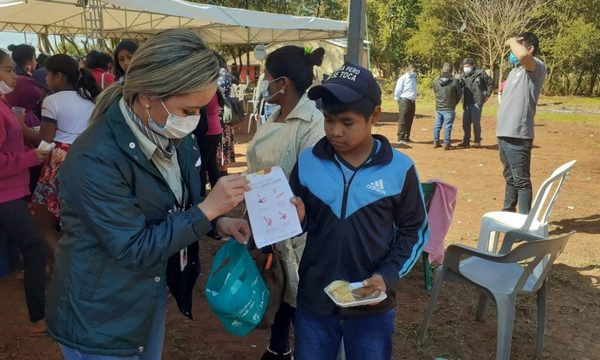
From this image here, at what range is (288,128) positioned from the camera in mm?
2674

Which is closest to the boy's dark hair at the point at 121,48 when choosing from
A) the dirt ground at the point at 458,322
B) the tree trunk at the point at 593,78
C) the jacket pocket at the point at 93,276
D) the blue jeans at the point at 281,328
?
the dirt ground at the point at 458,322

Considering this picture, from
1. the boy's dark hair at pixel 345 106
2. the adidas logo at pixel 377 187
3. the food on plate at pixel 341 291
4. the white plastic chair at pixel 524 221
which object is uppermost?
the boy's dark hair at pixel 345 106

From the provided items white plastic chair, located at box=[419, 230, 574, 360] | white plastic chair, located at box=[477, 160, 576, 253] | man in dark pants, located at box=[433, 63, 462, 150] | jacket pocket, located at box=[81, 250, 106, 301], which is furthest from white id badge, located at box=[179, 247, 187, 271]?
man in dark pants, located at box=[433, 63, 462, 150]

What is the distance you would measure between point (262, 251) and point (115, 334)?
92 centimetres

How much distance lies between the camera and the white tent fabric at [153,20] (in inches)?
336

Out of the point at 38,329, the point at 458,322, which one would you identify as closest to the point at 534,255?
the point at 458,322

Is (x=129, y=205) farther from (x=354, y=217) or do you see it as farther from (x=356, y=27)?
(x=356, y=27)

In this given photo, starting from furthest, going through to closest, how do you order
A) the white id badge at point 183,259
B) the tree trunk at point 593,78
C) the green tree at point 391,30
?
the green tree at point 391,30, the tree trunk at point 593,78, the white id badge at point 183,259

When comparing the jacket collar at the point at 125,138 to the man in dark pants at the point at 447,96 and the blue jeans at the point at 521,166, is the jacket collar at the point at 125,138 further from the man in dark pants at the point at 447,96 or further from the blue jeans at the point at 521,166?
the man in dark pants at the point at 447,96

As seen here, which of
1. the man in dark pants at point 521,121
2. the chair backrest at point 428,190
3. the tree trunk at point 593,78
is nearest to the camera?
the chair backrest at point 428,190

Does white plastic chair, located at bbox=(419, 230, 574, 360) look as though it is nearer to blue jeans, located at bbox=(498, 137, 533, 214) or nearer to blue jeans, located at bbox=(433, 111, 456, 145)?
blue jeans, located at bbox=(498, 137, 533, 214)

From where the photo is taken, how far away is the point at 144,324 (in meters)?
1.75

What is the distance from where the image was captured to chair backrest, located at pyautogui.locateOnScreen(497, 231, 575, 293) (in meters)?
3.12

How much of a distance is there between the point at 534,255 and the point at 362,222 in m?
1.59
